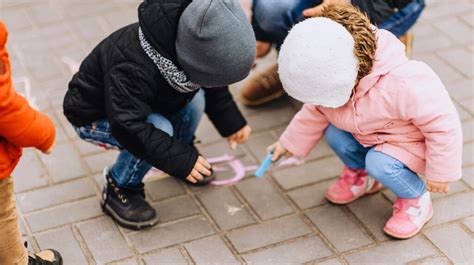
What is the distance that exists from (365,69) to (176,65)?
26.7 inches

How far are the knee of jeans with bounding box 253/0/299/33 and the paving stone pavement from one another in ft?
1.55

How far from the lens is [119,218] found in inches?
128

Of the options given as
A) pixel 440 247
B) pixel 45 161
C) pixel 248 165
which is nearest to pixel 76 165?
pixel 45 161

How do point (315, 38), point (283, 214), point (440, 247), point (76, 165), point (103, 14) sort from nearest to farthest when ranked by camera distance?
point (315, 38) → point (440, 247) → point (283, 214) → point (76, 165) → point (103, 14)

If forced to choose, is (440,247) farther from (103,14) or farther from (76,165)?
(103,14)

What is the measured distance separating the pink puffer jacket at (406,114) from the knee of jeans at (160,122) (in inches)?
24.9

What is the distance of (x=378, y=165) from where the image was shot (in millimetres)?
3014

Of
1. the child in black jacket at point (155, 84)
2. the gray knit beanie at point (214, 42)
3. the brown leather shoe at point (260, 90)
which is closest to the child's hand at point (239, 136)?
the child in black jacket at point (155, 84)

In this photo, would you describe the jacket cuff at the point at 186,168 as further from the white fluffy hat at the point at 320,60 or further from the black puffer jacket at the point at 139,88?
the white fluffy hat at the point at 320,60

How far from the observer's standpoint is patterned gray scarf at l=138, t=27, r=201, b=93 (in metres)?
2.87

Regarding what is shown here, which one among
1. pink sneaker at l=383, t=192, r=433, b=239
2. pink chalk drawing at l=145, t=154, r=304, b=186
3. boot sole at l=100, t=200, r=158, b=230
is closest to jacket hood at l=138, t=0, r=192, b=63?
boot sole at l=100, t=200, r=158, b=230

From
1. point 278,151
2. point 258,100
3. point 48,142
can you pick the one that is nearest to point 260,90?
point 258,100

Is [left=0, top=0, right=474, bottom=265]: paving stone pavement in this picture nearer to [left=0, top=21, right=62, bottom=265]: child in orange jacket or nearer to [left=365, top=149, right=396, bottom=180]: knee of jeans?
[left=365, top=149, right=396, bottom=180]: knee of jeans

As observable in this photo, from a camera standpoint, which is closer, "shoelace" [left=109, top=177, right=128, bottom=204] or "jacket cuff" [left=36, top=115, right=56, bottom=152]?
"jacket cuff" [left=36, top=115, right=56, bottom=152]
